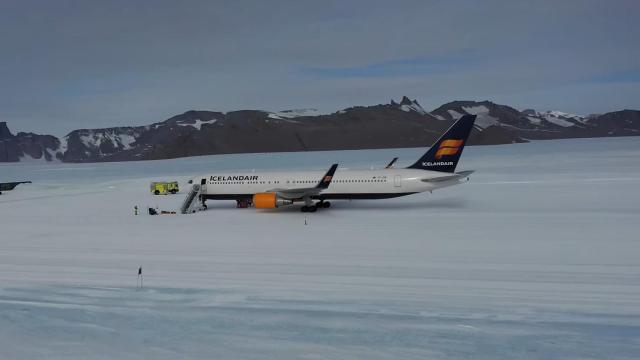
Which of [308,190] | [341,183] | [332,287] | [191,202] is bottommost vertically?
[332,287]

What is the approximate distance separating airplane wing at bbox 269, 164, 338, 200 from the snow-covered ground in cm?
265

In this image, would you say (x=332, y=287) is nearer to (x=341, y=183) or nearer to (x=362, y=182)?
(x=362, y=182)

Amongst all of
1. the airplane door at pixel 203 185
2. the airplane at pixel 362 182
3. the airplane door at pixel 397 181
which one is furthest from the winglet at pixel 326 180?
the airplane door at pixel 203 185

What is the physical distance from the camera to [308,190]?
3503 centimetres

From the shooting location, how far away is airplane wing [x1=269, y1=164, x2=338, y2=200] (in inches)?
1362

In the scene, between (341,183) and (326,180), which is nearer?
(326,180)

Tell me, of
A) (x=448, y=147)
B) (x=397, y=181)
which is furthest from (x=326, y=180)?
(x=448, y=147)

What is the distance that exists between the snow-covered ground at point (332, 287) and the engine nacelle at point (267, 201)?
2209mm

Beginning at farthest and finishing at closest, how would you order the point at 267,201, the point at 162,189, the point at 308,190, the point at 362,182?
the point at 162,189 < the point at 362,182 < the point at 267,201 < the point at 308,190

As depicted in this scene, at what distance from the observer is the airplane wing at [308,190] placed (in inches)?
1362

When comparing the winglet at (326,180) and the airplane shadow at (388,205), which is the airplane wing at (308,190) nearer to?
the winglet at (326,180)

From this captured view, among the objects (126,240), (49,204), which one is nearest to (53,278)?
(126,240)

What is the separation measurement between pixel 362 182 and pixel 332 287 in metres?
19.6

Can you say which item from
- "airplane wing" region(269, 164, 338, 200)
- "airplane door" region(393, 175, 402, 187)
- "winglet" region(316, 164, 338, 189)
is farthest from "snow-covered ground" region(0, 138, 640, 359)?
"winglet" region(316, 164, 338, 189)
